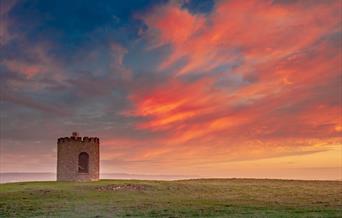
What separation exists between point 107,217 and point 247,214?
337 inches

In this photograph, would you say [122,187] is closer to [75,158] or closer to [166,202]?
[166,202]

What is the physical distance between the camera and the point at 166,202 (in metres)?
36.0

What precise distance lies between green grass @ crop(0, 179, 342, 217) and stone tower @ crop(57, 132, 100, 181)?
33.7 feet

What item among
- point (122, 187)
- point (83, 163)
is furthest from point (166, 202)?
point (83, 163)

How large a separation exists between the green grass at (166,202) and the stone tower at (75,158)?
10261 millimetres

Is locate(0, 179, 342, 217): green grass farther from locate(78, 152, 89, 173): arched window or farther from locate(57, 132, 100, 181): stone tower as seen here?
locate(78, 152, 89, 173): arched window

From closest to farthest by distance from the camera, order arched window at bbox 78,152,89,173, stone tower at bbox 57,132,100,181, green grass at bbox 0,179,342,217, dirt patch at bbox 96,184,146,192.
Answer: green grass at bbox 0,179,342,217 → dirt patch at bbox 96,184,146,192 → stone tower at bbox 57,132,100,181 → arched window at bbox 78,152,89,173

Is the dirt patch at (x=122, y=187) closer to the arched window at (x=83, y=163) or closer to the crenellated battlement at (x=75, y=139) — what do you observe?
the crenellated battlement at (x=75, y=139)

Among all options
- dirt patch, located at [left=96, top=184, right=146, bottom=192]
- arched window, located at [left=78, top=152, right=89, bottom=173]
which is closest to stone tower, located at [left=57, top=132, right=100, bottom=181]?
arched window, located at [left=78, top=152, right=89, bottom=173]

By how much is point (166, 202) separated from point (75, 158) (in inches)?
1031

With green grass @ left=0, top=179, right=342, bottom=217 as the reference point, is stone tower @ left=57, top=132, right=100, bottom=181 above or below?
above

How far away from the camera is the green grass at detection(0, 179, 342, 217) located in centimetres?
2897

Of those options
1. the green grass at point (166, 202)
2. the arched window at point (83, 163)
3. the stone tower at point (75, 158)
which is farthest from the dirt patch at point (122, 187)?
the arched window at point (83, 163)

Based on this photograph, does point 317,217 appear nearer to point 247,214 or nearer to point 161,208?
point 247,214
